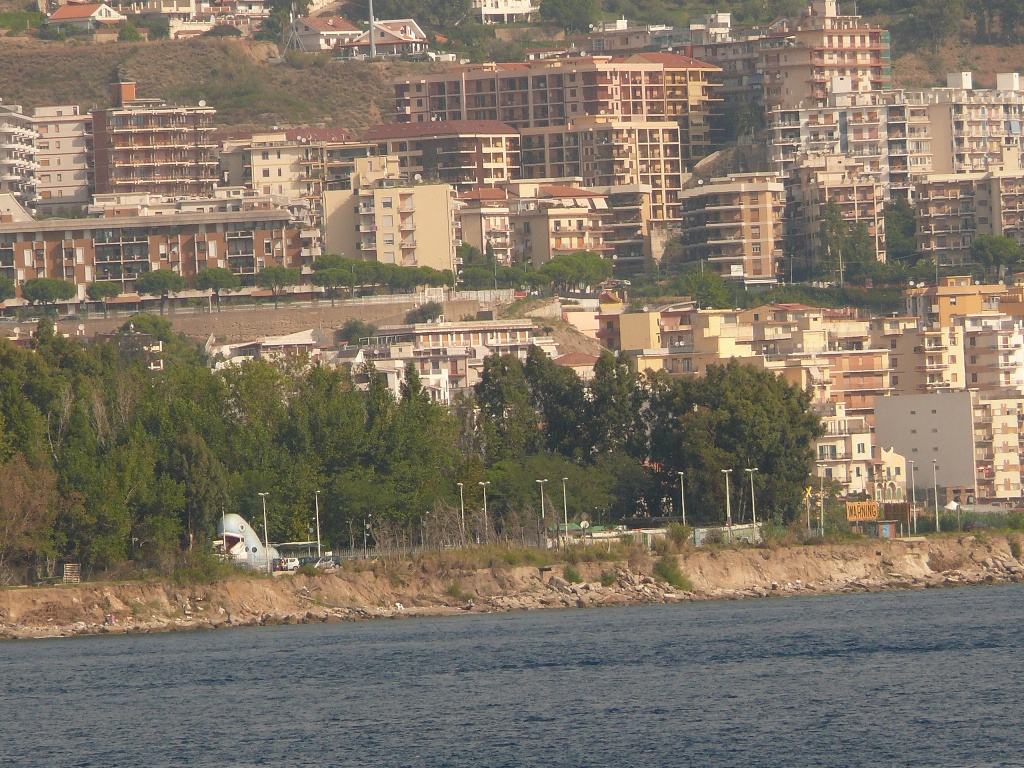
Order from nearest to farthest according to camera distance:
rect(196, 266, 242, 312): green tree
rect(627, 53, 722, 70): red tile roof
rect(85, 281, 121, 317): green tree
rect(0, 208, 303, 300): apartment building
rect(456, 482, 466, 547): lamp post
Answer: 1. rect(456, 482, 466, 547): lamp post
2. rect(196, 266, 242, 312): green tree
3. rect(85, 281, 121, 317): green tree
4. rect(0, 208, 303, 300): apartment building
5. rect(627, 53, 722, 70): red tile roof

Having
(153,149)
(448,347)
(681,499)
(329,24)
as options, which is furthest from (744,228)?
(681,499)

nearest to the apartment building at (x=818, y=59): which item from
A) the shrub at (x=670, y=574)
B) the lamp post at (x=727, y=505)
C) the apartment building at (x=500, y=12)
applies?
the apartment building at (x=500, y=12)

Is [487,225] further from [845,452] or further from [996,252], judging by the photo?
[845,452]

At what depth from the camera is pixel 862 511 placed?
8919cm

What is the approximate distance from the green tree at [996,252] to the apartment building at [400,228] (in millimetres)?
27253

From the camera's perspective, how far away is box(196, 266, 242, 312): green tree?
12500 centimetres

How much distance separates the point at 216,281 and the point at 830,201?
3378cm

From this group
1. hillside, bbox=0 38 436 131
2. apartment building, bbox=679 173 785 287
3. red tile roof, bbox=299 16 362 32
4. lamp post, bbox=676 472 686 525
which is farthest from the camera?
red tile roof, bbox=299 16 362 32

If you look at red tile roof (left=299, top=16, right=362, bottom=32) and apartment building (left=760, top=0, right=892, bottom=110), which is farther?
red tile roof (left=299, top=16, right=362, bottom=32)

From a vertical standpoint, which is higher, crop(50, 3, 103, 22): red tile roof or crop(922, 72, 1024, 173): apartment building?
crop(50, 3, 103, 22): red tile roof

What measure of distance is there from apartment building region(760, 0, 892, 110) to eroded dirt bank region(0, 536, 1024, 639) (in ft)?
225

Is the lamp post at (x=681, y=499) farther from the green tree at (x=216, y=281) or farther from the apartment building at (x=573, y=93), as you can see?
the apartment building at (x=573, y=93)

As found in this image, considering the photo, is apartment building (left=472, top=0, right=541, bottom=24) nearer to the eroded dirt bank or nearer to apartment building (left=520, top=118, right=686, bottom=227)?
apartment building (left=520, top=118, right=686, bottom=227)

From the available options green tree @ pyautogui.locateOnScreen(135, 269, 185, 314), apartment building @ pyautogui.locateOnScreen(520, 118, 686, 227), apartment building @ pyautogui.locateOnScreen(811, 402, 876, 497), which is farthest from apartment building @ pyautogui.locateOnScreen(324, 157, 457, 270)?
apartment building @ pyautogui.locateOnScreen(811, 402, 876, 497)
